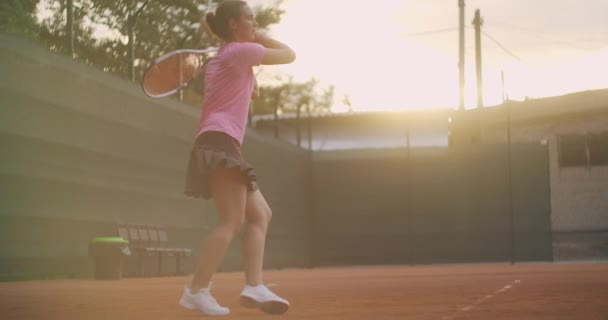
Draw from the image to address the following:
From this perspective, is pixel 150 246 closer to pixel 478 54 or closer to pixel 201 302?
pixel 201 302

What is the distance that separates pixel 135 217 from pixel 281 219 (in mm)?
7353

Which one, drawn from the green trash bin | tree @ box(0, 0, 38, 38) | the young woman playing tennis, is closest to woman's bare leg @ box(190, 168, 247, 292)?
the young woman playing tennis

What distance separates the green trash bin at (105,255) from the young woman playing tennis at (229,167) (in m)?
8.22

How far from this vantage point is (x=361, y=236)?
2438 centimetres

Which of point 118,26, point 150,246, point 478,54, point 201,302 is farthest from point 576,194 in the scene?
point 201,302

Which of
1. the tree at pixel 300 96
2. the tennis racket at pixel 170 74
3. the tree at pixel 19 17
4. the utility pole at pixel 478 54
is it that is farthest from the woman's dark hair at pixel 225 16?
the tree at pixel 300 96

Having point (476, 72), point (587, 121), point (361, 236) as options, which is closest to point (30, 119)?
point (361, 236)

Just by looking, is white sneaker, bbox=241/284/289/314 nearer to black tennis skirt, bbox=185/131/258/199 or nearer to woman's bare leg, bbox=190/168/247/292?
woman's bare leg, bbox=190/168/247/292

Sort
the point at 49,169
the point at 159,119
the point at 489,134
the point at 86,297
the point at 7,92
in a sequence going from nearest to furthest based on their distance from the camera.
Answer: the point at 86,297 < the point at 7,92 < the point at 49,169 < the point at 159,119 < the point at 489,134

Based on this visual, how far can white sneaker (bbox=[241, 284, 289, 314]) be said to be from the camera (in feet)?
16.3

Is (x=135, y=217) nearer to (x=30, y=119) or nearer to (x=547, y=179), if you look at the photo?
(x=30, y=119)

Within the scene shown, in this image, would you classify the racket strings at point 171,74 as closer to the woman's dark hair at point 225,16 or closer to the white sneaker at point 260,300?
the woman's dark hair at point 225,16

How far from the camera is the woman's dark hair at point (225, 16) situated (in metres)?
5.12

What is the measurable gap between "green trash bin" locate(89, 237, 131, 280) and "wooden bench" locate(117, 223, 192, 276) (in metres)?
1.02
